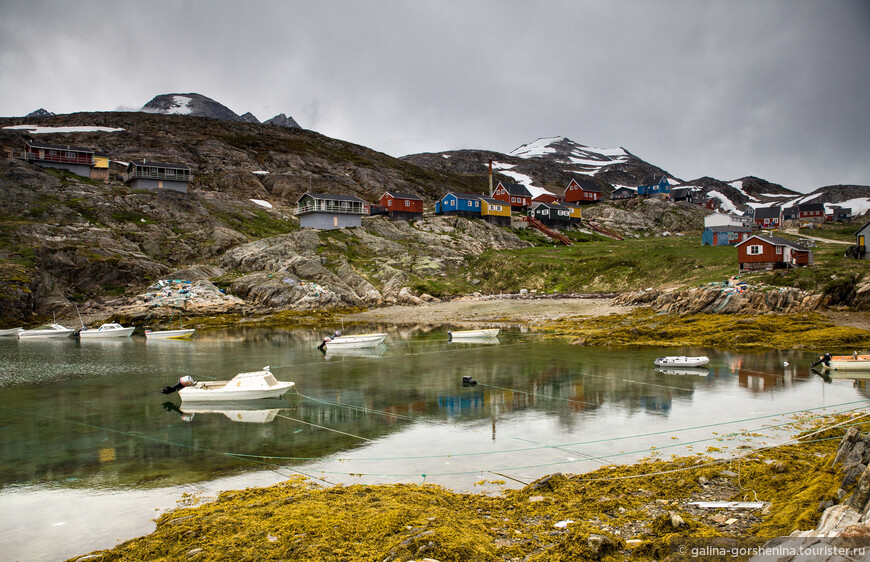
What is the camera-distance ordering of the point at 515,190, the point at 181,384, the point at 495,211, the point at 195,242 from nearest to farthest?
→ the point at 181,384, the point at 195,242, the point at 495,211, the point at 515,190

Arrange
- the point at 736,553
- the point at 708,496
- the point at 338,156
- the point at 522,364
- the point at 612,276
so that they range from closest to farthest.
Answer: the point at 736,553
the point at 708,496
the point at 522,364
the point at 612,276
the point at 338,156

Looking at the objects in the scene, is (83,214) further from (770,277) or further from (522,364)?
(770,277)

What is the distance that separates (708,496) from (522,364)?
26205mm

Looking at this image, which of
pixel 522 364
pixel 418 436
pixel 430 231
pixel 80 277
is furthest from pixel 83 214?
pixel 418 436

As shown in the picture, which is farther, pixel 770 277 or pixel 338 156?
pixel 338 156

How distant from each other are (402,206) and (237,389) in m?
91.5

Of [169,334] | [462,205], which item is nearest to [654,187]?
[462,205]

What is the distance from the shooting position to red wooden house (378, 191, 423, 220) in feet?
389

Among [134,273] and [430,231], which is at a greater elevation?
[430,231]

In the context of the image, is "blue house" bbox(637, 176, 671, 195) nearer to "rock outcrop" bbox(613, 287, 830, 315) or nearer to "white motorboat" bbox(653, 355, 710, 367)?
"rock outcrop" bbox(613, 287, 830, 315)

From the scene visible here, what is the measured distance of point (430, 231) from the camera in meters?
114

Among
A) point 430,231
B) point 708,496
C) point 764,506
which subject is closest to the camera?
point 764,506

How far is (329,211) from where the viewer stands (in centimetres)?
10781

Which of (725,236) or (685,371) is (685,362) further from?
(725,236)
